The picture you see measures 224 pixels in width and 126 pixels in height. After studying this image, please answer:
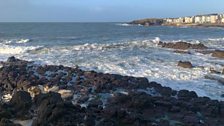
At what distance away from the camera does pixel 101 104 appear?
1238 cm

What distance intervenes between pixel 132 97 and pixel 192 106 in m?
1.54

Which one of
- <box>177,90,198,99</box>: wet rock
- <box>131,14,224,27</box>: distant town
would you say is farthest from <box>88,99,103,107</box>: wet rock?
<box>131,14,224,27</box>: distant town

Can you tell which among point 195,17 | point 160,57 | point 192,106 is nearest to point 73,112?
point 192,106

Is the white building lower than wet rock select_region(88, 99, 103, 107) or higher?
lower

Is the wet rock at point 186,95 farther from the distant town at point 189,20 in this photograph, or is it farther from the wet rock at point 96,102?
the distant town at point 189,20

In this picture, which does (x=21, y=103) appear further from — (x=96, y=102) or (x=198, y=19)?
(x=198, y=19)

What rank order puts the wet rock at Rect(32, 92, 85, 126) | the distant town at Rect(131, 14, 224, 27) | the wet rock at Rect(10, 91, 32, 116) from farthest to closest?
the distant town at Rect(131, 14, 224, 27)
the wet rock at Rect(10, 91, 32, 116)
the wet rock at Rect(32, 92, 85, 126)

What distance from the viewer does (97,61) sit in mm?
22688

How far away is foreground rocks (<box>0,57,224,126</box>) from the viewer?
33.4ft

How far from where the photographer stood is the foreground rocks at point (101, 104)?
33.4 ft

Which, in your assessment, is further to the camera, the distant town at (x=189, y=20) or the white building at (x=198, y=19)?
the white building at (x=198, y=19)

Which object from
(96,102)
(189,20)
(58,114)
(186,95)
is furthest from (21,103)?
(189,20)

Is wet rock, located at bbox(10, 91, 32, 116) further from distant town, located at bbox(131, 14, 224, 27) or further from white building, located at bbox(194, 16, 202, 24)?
white building, located at bbox(194, 16, 202, 24)

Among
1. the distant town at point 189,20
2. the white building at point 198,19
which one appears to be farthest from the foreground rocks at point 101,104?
the white building at point 198,19
